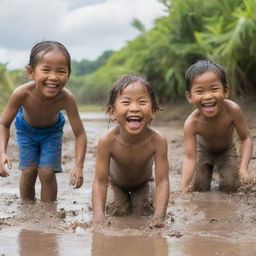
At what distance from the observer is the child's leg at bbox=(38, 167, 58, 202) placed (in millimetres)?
4656

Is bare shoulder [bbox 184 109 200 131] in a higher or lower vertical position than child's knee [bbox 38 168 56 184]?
higher

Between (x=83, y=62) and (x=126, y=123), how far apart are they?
7302 centimetres

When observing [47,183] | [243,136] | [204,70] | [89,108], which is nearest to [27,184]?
[47,183]

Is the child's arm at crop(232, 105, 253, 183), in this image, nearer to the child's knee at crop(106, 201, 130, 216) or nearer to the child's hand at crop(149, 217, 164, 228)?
the child's knee at crop(106, 201, 130, 216)

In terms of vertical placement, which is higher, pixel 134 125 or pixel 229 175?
pixel 134 125

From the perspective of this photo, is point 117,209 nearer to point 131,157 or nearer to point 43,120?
point 131,157

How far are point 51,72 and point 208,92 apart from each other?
1266 mm

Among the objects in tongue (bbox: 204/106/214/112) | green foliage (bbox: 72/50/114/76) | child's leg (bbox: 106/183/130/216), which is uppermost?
green foliage (bbox: 72/50/114/76)

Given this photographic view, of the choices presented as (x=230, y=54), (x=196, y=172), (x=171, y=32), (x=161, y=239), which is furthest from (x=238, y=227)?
(x=171, y=32)

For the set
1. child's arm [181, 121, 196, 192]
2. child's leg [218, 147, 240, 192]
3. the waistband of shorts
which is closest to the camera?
the waistband of shorts

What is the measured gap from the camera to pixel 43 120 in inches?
185

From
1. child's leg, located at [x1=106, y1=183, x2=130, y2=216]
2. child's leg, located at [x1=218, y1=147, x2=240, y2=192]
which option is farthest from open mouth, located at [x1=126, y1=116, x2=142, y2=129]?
child's leg, located at [x1=218, y1=147, x2=240, y2=192]

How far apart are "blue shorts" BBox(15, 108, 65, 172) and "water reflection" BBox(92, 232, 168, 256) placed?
63.4 inches

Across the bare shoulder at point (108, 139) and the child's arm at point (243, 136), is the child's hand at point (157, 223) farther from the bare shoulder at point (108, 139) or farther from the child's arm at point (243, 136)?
the child's arm at point (243, 136)
